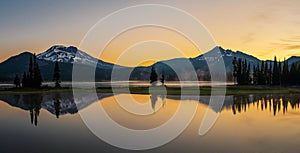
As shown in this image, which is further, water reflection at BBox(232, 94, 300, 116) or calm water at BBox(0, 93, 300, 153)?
water reflection at BBox(232, 94, 300, 116)

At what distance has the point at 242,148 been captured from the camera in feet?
57.7

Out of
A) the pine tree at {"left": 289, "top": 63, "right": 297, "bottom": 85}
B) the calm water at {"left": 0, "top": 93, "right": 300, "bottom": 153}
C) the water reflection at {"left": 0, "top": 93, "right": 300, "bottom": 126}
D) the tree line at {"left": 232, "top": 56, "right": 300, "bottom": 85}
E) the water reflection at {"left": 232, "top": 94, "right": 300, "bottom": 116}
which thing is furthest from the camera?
the tree line at {"left": 232, "top": 56, "right": 300, "bottom": 85}

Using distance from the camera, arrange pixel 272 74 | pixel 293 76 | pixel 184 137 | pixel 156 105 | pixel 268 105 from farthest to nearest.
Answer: pixel 272 74, pixel 293 76, pixel 156 105, pixel 268 105, pixel 184 137

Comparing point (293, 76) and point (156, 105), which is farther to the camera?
point (293, 76)

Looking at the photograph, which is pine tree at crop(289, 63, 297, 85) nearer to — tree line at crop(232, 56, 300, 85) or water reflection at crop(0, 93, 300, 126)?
tree line at crop(232, 56, 300, 85)

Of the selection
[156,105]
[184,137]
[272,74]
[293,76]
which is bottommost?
[184,137]

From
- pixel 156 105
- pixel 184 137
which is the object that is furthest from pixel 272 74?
pixel 184 137

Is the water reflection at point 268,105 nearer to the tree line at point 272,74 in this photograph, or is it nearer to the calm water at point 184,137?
the calm water at point 184,137

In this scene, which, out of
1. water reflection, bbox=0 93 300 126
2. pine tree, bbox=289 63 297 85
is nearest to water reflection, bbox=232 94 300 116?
water reflection, bbox=0 93 300 126

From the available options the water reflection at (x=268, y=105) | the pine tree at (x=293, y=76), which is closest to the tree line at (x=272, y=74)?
the pine tree at (x=293, y=76)

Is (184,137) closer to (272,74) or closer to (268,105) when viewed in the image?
(268,105)

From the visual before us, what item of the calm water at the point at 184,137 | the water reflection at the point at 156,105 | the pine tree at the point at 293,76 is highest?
the pine tree at the point at 293,76

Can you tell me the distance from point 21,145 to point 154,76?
4207 inches

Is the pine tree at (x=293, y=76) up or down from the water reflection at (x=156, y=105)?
up
